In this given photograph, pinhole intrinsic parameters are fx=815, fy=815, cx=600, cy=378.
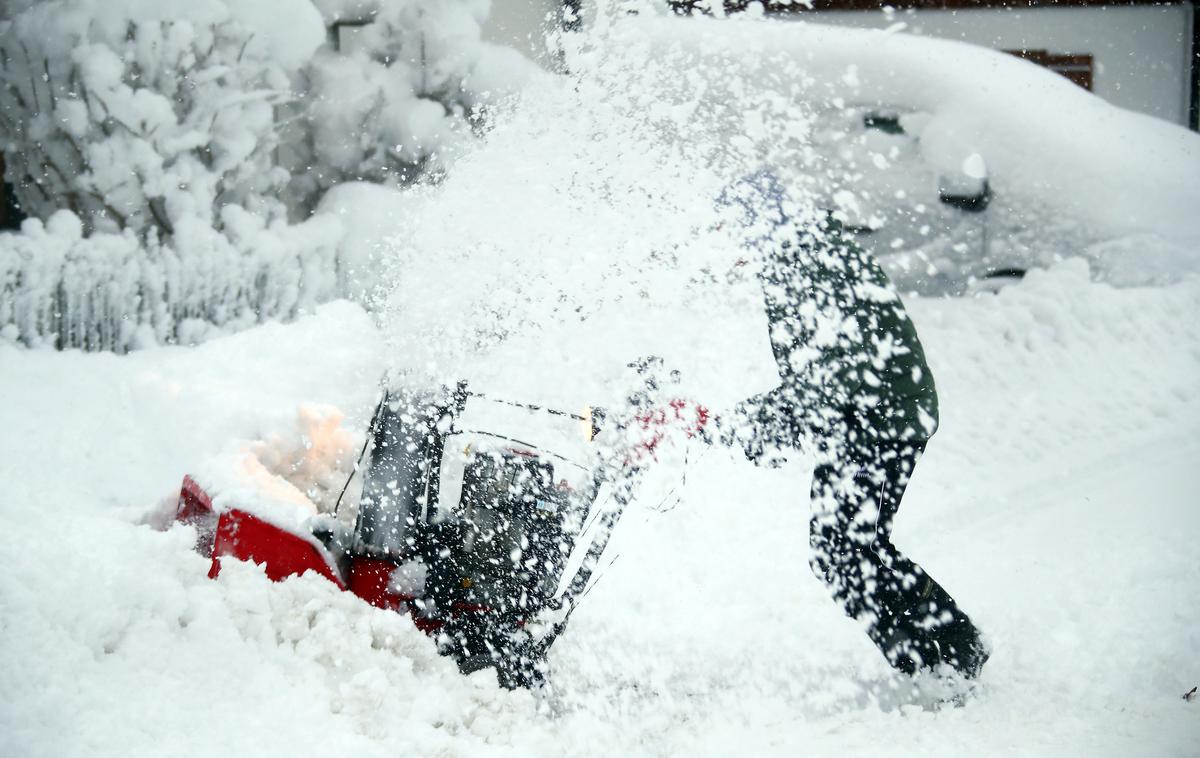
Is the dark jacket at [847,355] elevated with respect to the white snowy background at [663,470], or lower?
elevated

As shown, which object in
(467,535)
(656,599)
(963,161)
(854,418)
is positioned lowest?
(656,599)

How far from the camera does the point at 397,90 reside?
7633 millimetres

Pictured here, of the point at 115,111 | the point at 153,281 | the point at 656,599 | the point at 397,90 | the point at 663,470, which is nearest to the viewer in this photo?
the point at 656,599

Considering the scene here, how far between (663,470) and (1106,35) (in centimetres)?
759

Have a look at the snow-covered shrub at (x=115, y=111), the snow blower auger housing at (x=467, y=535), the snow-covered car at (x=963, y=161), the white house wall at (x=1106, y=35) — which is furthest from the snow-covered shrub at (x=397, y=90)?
the snow blower auger housing at (x=467, y=535)

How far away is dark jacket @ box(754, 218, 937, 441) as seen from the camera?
2344mm

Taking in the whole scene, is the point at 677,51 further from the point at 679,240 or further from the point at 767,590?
the point at 767,590

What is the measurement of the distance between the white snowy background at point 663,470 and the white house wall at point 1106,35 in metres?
0.98

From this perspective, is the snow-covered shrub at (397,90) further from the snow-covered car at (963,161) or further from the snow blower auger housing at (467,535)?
the snow blower auger housing at (467,535)

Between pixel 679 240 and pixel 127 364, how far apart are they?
3872 mm

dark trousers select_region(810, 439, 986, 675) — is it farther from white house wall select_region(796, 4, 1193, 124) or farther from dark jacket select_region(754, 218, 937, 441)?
white house wall select_region(796, 4, 1193, 124)

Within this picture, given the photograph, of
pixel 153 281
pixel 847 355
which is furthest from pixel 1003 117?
pixel 153 281

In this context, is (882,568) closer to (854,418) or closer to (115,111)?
(854,418)

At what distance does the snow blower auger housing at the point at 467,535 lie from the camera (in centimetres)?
225
